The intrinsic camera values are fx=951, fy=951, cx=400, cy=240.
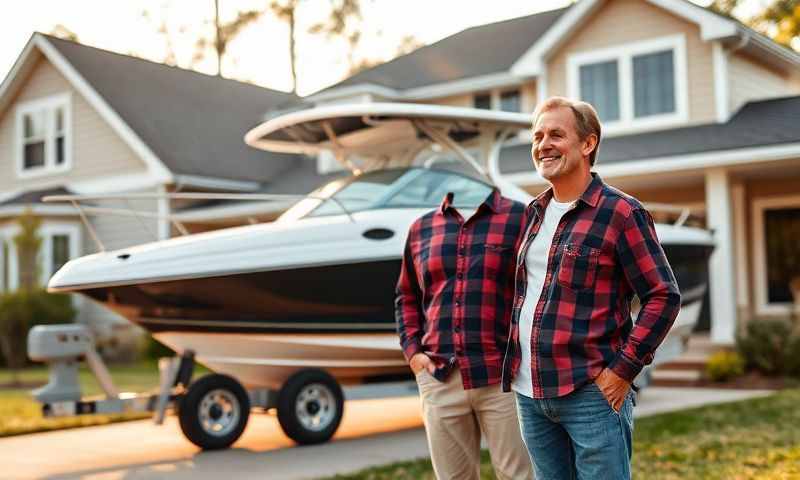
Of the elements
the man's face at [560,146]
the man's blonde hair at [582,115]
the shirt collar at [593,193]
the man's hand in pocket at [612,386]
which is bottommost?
the man's hand in pocket at [612,386]

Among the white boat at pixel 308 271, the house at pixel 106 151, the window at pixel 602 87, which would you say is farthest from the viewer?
the house at pixel 106 151

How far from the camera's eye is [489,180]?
845 cm

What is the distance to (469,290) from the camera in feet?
12.0

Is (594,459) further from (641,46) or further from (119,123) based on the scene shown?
(119,123)

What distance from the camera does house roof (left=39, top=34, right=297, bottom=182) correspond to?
60.8ft

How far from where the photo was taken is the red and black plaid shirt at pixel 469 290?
3617 mm

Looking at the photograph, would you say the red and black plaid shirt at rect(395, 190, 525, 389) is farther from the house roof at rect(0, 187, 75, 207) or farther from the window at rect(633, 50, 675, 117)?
the house roof at rect(0, 187, 75, 207)

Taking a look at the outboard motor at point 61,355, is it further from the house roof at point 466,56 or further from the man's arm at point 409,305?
the house roof at point 466,56

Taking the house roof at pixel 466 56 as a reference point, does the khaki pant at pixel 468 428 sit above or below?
below

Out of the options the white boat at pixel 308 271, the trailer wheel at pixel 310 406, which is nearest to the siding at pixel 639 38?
the white boat at pixel 308 271

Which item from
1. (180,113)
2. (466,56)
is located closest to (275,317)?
(466,56)

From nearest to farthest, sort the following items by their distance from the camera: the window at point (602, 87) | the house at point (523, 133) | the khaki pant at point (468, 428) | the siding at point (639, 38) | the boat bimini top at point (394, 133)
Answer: the khaki pant at point (468, 428), the boat bimini top at point (394, 133), the house at point (523, 133), the siding at point (639, 38), the window at point (602, 87)

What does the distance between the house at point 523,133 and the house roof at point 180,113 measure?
5 centimetres

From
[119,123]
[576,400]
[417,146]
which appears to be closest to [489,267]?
[576,400]
